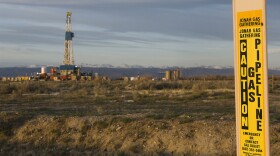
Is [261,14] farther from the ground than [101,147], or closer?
farther from the ground

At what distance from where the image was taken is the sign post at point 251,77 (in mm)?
4469

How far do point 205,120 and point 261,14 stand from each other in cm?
1469

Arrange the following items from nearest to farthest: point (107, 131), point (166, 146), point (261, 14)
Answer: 1. point (261, 14)
2. point (166, 146)
3. point (107, 131)

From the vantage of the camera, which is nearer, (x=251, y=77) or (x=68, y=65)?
(x=251, y=77)

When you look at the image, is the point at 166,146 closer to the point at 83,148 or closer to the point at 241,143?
the point at 83,148

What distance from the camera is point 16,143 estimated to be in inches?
728

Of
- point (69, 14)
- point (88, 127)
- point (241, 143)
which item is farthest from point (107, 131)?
point (69, 14)

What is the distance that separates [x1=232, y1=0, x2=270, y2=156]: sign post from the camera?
447 centimetres

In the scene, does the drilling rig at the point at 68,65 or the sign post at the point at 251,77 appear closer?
the sign post at the point at 251,77

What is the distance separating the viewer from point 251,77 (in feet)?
14.9

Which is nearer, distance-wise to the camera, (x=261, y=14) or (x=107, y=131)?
(x=261, y=14)

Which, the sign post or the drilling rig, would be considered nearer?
the sign post

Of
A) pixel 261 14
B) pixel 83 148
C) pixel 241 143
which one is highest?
pixel 261 14

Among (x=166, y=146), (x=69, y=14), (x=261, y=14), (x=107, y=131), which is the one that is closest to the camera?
(x=261, y=14)
